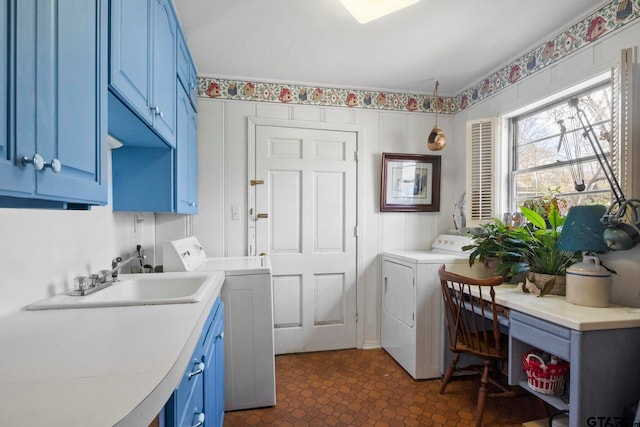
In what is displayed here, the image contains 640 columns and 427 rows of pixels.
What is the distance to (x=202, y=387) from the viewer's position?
1119 millimetres

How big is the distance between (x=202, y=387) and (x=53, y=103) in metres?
1.02

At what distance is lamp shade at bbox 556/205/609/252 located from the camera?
150cm

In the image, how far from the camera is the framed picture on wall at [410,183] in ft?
9.00

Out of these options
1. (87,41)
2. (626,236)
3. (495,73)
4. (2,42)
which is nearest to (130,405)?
(2,42)

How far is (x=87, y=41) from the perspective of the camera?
78 centimetres

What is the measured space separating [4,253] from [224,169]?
5.31 feet

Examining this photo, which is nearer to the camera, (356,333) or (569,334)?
(569,334)

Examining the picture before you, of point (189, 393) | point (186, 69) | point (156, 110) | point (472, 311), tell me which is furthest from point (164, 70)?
point (472, 311)

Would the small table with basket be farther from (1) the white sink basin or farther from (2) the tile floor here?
(1) the white sink basin

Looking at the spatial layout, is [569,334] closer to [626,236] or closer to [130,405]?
[626,236]

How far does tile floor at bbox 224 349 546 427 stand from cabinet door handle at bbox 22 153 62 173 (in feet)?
5.64

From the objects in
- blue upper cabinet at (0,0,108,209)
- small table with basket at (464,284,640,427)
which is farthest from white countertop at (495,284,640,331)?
blue upper cabinet at (0,0,108,209)

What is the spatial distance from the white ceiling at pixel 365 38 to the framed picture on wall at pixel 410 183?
68 cm

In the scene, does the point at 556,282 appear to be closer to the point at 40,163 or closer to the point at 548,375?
the point at 548,375
